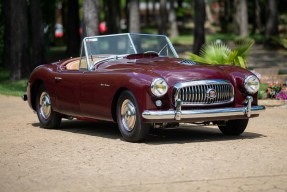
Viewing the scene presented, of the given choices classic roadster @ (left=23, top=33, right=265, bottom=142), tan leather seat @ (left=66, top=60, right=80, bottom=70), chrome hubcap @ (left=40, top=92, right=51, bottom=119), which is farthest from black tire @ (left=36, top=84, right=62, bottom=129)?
tan leather seat @ (left=66, top=60, right=80, bottom=70)

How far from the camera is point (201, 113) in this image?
9609 mm

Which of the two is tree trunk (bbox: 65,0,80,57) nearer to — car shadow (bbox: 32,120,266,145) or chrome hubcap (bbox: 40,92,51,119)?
car shadow (bbox: 32,120,266,145)

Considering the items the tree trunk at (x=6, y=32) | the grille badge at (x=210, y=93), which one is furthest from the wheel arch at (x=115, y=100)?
the tree trunk at (x=6, y=32)

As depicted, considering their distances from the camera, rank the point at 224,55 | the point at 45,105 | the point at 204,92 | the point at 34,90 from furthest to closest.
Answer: the point at 224,55
the point at 34,90
the point at 45,105
the point at 204,92

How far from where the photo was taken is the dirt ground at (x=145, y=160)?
711 cm

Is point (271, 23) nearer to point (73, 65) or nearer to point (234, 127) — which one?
point (73, 65)

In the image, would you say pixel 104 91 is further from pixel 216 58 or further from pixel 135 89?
pixel 216 58

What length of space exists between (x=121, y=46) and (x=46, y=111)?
1777mm

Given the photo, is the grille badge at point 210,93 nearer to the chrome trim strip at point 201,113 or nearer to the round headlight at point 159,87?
the chrome trim strip at point 201,113

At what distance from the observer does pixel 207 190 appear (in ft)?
22.0

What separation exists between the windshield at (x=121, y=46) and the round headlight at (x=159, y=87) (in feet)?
5.81

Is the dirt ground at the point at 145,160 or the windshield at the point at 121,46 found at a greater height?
the windshield at the point at 121,46

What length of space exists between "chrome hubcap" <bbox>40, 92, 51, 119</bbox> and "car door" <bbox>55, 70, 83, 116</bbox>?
0.51m

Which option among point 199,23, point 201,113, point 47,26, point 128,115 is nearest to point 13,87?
point 199,23
